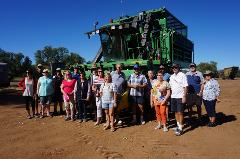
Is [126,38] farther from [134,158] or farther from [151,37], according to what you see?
[134,158]

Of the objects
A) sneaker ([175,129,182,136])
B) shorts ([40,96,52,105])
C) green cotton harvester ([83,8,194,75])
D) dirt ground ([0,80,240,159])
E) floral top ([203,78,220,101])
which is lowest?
dirt ground ([0,80,240,159])

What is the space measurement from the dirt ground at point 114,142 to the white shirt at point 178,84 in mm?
1006

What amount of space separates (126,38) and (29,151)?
6.66m

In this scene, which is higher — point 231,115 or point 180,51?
point 180,51

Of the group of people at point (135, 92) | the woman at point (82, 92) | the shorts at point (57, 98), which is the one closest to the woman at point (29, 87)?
the group of people at point (135, 92)

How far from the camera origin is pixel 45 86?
10.1 m

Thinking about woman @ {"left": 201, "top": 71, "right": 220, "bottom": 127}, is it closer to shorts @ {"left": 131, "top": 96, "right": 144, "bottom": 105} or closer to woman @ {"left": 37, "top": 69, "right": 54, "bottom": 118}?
shorts @ {"left": 131, "top": 96, "right": 144, "bottom": 105}

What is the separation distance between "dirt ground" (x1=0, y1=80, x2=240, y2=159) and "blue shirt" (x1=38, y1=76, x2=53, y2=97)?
4.01 ft

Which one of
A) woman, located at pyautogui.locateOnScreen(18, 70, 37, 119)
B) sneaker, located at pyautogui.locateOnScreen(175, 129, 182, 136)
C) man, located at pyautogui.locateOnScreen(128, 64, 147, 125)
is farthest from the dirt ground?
woman, located at pyautogui.locateOnScreen(18, 70, 37, 119)

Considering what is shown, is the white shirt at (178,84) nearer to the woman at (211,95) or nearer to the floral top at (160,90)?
the floral top at (160,90)

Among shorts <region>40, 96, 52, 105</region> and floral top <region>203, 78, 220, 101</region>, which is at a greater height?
floral top <region>203, 78, 220, 101</region>

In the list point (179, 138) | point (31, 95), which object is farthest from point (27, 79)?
point (179, 138)

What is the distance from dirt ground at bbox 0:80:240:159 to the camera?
6.05 metres

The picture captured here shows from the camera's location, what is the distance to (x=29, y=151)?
642 cm
